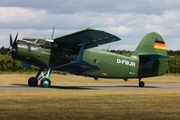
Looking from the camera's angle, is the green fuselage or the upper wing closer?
the upper wing

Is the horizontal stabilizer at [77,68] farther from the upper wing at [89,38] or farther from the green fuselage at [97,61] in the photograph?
the upper wing at [89,38]

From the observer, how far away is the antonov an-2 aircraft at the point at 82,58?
71.5 ft

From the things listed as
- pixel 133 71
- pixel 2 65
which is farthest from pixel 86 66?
pixel 2 65

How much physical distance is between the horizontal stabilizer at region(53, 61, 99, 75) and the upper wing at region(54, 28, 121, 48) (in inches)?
53.4

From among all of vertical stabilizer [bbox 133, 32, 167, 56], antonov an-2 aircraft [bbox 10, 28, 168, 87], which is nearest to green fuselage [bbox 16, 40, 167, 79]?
antonov an-2 aircraft [bbox 10, 28, 168, 87]

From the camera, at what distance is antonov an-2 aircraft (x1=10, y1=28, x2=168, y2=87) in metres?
21.8

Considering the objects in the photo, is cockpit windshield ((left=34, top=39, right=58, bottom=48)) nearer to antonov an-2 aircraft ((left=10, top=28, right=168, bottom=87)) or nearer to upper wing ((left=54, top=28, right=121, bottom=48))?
antonov an-2 aircraft ((left=10, top=28, right=168, bottom=87))

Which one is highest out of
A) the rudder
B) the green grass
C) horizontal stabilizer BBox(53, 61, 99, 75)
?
the rudder

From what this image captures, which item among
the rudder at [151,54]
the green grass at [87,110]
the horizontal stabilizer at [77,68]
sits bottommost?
the green grass at [87,110]

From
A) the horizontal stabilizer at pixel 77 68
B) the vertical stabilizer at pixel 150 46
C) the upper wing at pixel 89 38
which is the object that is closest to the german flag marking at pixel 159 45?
the vertical stabilizer at pixel 150 46

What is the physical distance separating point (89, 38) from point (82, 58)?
164 centimetres

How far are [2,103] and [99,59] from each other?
11.7m

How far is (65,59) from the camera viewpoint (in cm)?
2284

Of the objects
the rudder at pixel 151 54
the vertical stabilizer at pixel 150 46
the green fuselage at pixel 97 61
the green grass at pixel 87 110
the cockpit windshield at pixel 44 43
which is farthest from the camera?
the vertical stabilizer at pixel 150 46
